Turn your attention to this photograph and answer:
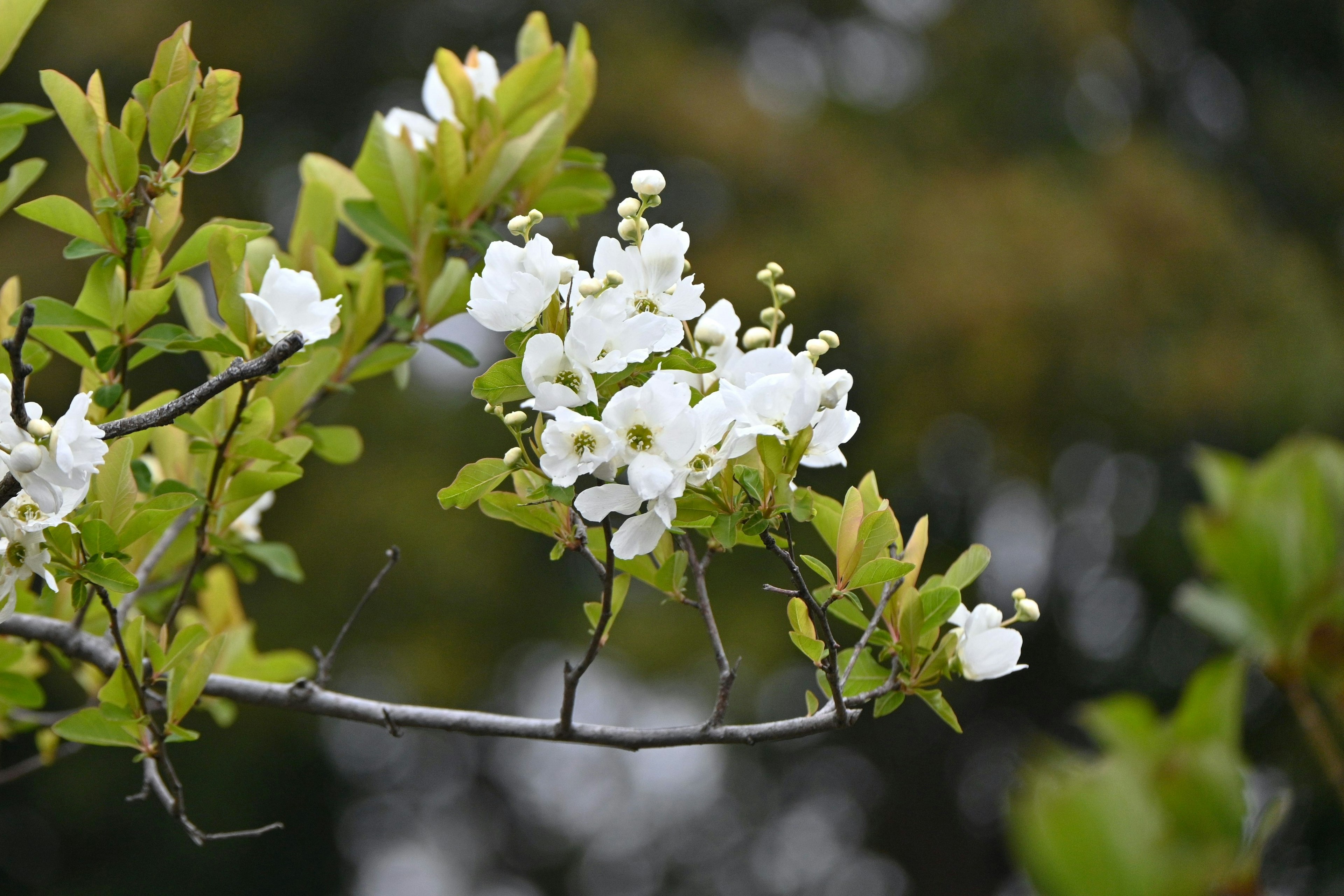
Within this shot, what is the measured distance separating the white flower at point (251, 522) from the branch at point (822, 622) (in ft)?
2.20

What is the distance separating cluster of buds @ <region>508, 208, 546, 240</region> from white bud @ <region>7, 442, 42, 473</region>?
374mm

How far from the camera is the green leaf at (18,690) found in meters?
1.14

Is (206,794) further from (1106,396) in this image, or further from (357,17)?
(1106,396)

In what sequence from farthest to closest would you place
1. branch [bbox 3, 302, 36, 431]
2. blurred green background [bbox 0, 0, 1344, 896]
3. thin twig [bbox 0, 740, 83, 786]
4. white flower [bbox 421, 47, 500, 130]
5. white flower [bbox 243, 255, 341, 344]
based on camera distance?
blurred green background [bbox 0, 0, 1344, 896] < white flower [bbox 421, 47, 500, 130] < thin twig [bbox 0, 740, 83, 786] < white flower [bbox 243, 255, 341, 344] < branch [bbox 3, 302, 36, 431]

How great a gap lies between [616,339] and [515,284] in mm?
83

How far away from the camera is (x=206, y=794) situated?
536cm

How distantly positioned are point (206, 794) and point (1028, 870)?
5.64 m

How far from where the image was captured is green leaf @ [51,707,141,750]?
3.22ft

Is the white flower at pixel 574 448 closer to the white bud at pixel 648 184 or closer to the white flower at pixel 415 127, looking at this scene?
the white bud at pixel 648 184

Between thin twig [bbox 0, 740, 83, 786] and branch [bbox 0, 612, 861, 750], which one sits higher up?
branch [bbox 0, 612, 861, 750]

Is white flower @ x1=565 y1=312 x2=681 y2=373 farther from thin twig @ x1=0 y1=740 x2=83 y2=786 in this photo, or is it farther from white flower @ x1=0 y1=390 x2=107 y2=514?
thin twig @ x1=0 y1=740 x2=83 y2=786

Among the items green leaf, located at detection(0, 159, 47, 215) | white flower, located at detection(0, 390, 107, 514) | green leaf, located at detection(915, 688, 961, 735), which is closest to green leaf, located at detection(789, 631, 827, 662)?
green leaf, located at detection(915, 688, 961, 735)

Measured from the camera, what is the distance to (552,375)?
0.78 m

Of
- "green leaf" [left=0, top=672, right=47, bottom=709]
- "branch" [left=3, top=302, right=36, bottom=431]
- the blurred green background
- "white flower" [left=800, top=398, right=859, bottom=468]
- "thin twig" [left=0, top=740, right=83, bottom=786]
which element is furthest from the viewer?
the blurred green background
